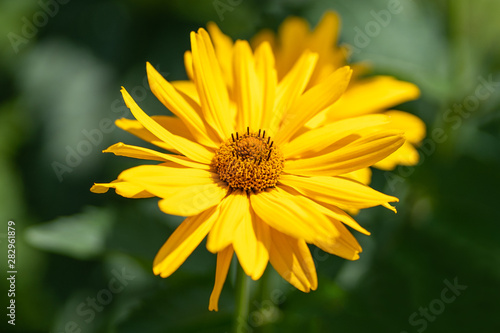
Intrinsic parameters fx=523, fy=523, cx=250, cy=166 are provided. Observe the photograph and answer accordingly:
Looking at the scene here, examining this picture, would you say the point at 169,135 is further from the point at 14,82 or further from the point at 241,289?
the point at 14,82

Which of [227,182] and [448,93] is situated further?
[448,93]

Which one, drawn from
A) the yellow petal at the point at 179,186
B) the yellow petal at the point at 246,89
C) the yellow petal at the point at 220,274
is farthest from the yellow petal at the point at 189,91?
the yellow petal at the point at 220,274

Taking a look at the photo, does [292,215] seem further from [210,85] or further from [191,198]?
[210,85]

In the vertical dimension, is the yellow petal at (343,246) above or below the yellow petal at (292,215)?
below

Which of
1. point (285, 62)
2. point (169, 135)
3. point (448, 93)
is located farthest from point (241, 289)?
point (448, 93)

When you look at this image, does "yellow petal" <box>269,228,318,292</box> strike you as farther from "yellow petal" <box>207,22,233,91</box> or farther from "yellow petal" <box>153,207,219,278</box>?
"yellow petal" <box>207,22,233,91</box>

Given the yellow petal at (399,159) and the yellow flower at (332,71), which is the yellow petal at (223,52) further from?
the yellow petal at (399,159)

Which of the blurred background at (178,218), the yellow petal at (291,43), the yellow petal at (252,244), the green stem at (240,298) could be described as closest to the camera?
the yellow petal at (252,244)
